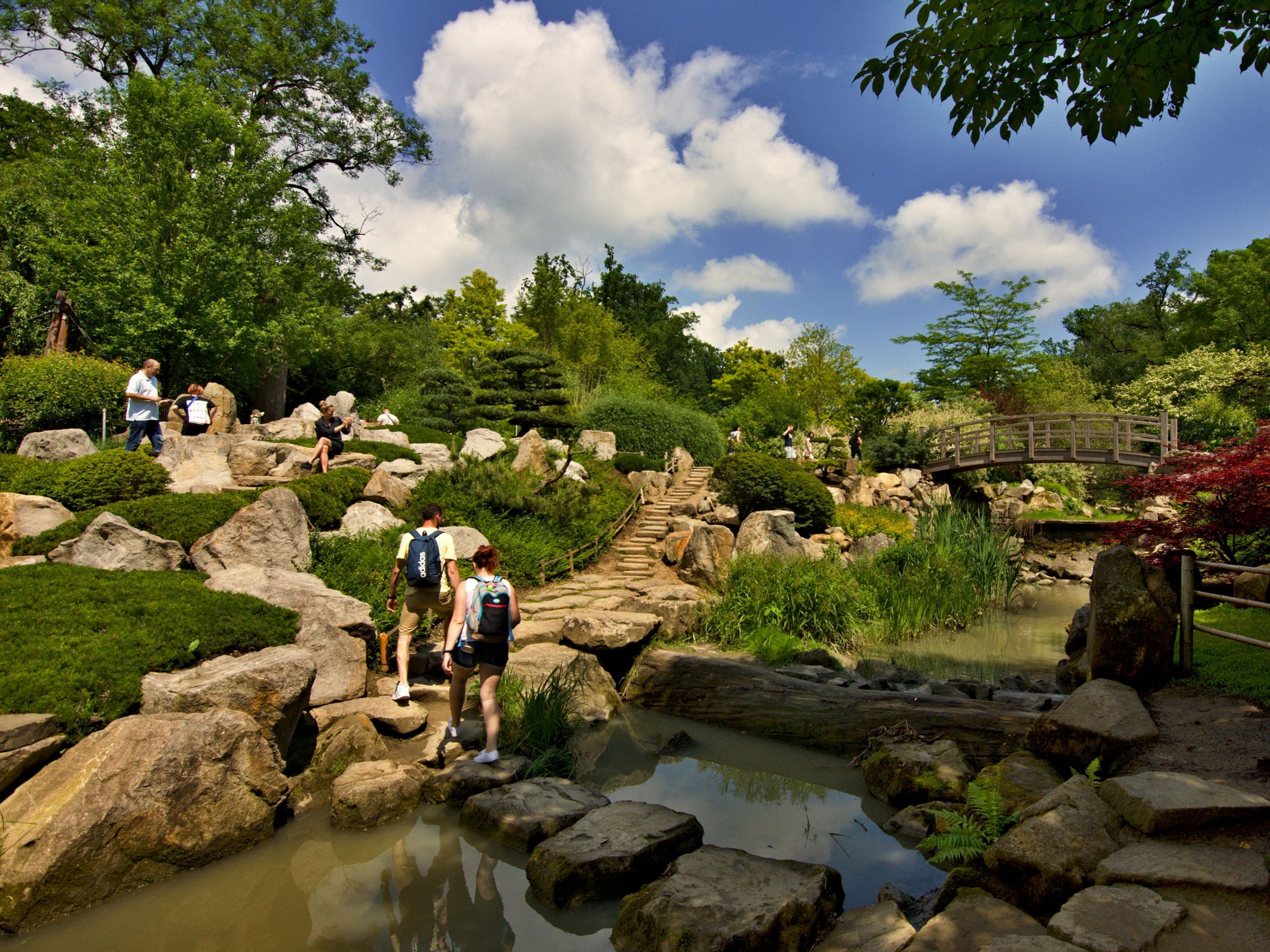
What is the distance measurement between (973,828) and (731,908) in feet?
5.22

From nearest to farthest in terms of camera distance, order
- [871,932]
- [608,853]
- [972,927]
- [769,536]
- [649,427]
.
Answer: [972,927] → [871,932] → [608,853] → [769,536] → [649,427]

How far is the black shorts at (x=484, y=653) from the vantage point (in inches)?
204

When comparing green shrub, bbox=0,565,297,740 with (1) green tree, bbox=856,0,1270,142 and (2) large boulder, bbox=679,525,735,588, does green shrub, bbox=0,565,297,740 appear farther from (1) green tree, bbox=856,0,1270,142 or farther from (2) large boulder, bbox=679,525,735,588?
(2) large boulder, bbox=679,525,735,588

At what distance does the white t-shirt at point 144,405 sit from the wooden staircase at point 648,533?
7.85m

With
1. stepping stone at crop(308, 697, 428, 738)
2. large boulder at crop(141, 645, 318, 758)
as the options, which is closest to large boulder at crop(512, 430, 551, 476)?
stepping stone at crop(308, 697, 428, 738)

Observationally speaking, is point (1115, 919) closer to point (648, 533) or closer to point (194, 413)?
point (648, 533)

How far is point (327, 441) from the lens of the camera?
11742 millimetres

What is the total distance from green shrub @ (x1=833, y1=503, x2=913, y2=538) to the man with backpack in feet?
36.2

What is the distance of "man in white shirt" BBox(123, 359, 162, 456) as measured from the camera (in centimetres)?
1024

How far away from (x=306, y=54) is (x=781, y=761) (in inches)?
1068

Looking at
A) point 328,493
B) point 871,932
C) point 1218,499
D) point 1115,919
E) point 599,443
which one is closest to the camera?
point 1115,919

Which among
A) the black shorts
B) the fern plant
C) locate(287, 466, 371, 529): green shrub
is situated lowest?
the fern plant

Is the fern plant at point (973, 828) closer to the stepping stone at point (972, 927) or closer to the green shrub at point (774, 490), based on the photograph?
the stepping stone at point (972, 927)

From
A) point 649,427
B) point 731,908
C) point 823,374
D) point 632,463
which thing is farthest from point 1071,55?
point 823,374
